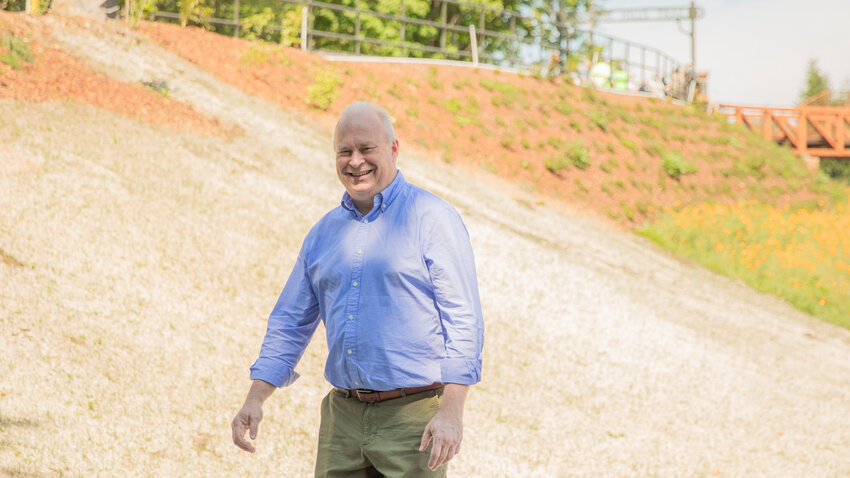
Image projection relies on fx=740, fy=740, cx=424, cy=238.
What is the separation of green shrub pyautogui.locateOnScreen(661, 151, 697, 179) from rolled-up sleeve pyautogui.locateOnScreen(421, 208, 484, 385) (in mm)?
19287

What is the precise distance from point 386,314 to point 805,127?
29.2 metres

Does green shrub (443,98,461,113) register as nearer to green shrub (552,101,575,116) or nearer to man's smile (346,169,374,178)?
green shrub (552,101,575,116)

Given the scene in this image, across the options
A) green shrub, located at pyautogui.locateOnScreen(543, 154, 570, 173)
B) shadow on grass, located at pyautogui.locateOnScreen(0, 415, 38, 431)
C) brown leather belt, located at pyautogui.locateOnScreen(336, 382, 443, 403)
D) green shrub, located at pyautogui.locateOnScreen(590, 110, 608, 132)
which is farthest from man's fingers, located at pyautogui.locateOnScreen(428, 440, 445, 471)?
green shrub, located at pyautogui.locateOnScreen(590, 110, 608, 132)

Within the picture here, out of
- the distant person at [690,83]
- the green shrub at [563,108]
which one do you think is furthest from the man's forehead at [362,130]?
the distant person at [690,83]

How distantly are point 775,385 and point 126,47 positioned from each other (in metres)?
11.4

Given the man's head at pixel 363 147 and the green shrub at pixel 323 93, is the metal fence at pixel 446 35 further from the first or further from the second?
the man's head at pixel 363 147

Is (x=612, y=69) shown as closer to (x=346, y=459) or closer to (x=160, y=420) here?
(x=160, y=420)

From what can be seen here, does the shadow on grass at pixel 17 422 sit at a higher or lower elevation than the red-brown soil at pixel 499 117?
lower

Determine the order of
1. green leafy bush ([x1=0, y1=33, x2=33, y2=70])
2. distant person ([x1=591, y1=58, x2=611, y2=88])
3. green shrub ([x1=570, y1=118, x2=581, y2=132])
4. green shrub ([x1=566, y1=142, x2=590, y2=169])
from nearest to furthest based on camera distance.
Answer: green leafy bush ([x1=0, y1=33, x2=33, y2=70]) < green shrub ([x1=566, y1=142, x2=590, y2=169]) < green shrub ([x1=570, y1=118, x2=581, y2=132]) < distant person ([x1=591, y1=58, x2=611, y2=88])

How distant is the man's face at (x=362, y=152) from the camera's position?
2492 millimetres

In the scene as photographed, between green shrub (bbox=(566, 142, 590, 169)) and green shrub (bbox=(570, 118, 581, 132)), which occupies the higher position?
green shrub (bbox=(570, 118, 581, 132))

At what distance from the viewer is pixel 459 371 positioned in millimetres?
2273

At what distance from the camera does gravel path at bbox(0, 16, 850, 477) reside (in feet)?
16.5

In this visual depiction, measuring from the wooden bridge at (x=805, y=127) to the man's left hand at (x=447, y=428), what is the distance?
27.7 metres
